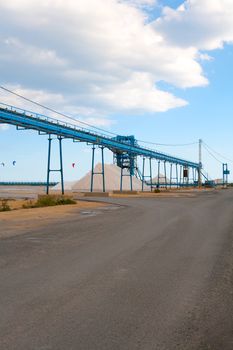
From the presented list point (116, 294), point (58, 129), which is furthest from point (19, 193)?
point (116, 294)

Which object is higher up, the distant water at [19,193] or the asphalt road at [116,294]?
the distant water at [19,193]

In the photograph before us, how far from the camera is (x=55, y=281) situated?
7.34 m

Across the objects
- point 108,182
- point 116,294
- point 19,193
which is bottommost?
point 116,294

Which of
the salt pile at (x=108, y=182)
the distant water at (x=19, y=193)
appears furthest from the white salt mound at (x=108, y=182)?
the distant water at (x=19, y=193)

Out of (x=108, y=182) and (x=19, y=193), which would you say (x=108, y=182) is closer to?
(x=108, y=182)

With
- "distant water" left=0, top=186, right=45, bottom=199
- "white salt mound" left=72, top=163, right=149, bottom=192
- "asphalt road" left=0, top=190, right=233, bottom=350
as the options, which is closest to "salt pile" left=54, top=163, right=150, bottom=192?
"white salt mound" left=72, top=163, right=149, bottom=192

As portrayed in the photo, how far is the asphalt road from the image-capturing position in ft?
15.3

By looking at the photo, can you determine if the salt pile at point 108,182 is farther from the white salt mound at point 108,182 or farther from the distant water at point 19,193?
the distant water at point 19,193

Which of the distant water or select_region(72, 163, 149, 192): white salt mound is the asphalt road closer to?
the distant water

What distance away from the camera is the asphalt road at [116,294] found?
466cm

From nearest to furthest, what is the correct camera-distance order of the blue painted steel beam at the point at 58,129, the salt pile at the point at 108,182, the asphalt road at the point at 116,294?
1. the asphalt road at the point at 116,294
2. the blue painted steel beam at the point at 58,129
3. the salt pile at the point at 108,182

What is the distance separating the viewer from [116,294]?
6.52 meters

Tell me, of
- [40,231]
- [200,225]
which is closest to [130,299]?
[40,231]

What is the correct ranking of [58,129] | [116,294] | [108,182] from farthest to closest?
[108,182] < [58,129] < [116,294]
